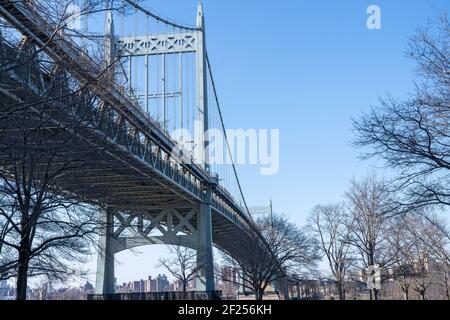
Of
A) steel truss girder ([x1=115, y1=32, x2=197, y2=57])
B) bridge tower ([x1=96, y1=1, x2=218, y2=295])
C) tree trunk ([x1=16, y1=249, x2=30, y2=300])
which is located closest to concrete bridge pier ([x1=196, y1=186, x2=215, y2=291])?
bridge tower ([x1=96, y1=1, x2=218, y2=295])

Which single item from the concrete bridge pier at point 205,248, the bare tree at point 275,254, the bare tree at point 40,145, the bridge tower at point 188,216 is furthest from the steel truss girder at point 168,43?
the bare tree at point 40,145

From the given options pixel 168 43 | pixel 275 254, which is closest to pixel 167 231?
pixel 275 254

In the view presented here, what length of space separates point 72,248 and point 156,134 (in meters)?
10.2

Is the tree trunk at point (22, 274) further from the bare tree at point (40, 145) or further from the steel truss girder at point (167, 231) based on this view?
the steel truss girder at point (167, 231)

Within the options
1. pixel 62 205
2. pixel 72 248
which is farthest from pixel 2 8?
pixel 72 248

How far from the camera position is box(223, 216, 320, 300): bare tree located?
1563 inches

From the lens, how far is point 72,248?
15141 millimetres

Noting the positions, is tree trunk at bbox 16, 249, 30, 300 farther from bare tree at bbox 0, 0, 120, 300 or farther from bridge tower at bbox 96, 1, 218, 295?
bridge tower at bbox 96, 1, 218, 295

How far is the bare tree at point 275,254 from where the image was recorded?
130 feet

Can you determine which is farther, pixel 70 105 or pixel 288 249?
pixel 288 249

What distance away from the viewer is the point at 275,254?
40.5 metres

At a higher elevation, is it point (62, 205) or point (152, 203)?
point (152, 203)

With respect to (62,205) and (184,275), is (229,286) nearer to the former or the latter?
(184,275)
